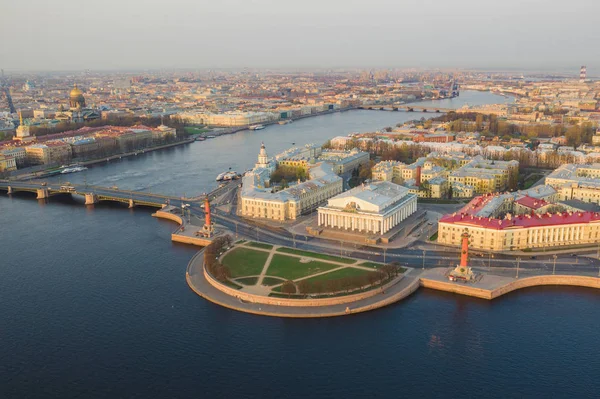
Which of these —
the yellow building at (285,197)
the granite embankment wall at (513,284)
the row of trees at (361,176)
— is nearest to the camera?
the granite embankment wall at (513,284)

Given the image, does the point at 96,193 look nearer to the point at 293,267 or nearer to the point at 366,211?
the point at 366,211

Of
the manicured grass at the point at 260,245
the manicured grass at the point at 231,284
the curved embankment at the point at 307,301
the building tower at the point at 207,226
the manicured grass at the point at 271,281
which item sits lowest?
the curved embankment at the point at 307,301

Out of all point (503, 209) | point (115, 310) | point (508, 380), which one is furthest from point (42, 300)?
point (503, 209)

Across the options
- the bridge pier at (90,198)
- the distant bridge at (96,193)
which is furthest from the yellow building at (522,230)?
the bridge pier at (90,198)

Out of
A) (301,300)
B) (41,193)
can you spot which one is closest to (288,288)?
(301,300)

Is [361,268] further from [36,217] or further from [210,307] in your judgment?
[36,217]

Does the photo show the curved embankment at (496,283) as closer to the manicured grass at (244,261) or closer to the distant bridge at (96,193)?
the manicured grass at (244,261)

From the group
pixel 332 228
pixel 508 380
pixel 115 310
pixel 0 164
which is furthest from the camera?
pixel 0 164
